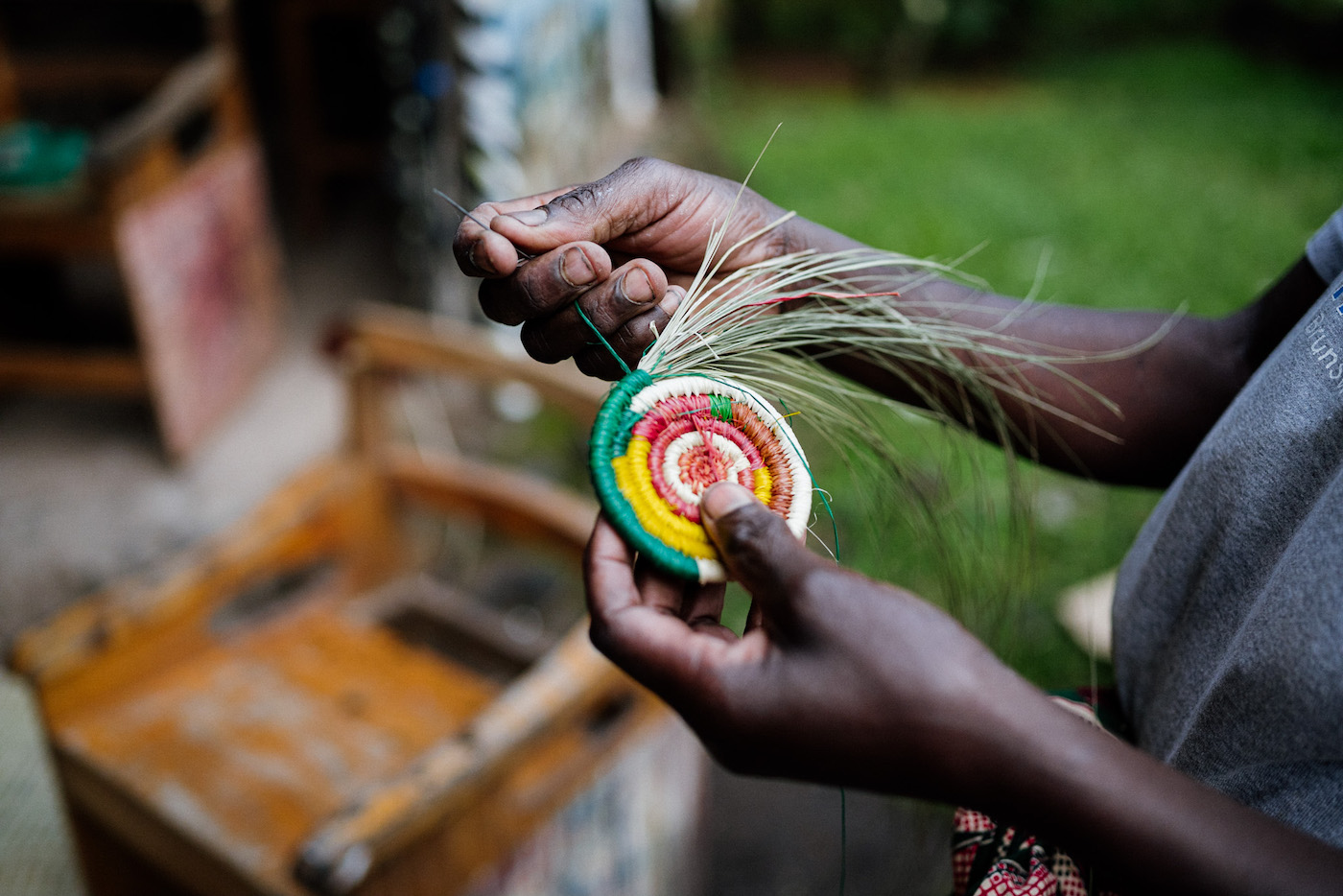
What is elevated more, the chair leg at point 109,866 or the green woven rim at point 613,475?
the green woven rim at point 613,475

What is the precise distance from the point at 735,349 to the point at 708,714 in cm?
56

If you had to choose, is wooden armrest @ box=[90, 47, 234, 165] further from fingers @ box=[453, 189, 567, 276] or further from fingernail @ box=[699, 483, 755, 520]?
fingernail @ box=[699, 483, 755, 520]

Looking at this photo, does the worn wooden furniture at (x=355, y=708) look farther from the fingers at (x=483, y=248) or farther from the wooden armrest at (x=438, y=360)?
the fingers at (x=483, y=248)

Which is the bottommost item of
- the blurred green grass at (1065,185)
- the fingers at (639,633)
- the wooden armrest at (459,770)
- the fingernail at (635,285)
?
the blurred green grass at (1065,185)

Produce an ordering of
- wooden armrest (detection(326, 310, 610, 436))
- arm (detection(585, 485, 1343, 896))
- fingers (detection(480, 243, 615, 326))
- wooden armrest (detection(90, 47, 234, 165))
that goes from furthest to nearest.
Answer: wooden armrest (detection(90, 47, 234, 165)) → wooden armrest (detection(326, 310, 610, 436)) → fingers (detection(480, 243, 615, 326)) → arm (detection(585, 485, 1343, 896))

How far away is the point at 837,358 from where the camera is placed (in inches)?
51.8

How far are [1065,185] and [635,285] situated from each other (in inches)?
232

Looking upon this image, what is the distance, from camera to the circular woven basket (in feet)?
3.23

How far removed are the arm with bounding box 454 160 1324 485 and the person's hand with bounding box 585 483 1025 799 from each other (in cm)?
37

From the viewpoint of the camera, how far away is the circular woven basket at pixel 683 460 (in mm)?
985

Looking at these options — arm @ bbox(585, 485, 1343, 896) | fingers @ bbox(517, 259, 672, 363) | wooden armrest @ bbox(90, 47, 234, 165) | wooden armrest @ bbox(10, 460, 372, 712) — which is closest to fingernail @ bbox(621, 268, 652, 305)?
fingers @ bbox(517, 259, 672, 363)

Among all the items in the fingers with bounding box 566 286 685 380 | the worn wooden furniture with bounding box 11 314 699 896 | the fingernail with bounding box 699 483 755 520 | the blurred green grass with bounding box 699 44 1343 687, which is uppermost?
the fingers with bounding box 566 286 685 380

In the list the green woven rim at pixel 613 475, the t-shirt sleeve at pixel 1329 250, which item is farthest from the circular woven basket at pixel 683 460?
the t-shirt sleeve at pixel 1329 250

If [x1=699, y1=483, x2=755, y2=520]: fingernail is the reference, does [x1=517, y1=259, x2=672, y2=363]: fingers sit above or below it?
above
